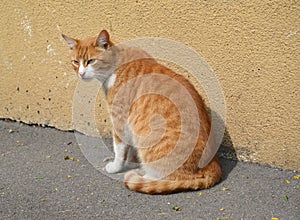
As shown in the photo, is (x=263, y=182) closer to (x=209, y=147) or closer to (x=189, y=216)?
(x=209, y=147)

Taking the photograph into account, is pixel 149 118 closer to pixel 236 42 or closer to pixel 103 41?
pixel 103 41

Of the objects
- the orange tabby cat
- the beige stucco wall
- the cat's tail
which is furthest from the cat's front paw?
the beige stucco wall

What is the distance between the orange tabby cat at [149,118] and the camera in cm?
299

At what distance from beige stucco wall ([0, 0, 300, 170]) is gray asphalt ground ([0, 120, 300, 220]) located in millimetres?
295

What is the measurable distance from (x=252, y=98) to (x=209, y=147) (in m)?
0.56

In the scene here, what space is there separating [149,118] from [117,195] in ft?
1.96

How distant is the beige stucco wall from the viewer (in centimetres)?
316

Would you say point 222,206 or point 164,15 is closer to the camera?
point 222,206

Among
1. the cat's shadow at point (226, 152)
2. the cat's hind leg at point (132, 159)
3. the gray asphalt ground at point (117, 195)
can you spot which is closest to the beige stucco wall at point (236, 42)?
the cat's shadow at point (226, 152)

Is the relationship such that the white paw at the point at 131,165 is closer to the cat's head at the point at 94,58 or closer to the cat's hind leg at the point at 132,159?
the cat's hind leg at the point at 132,159

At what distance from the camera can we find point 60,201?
9.90ft

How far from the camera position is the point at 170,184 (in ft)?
9.67

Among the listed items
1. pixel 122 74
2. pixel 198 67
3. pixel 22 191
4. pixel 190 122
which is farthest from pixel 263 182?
pixel 22 191

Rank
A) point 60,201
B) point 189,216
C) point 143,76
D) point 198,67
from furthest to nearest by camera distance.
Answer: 1. point 198,67
2. point 143,76
3. point 60,201
4. point 189,216
